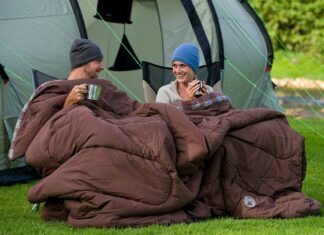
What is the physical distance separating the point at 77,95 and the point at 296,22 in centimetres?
1871

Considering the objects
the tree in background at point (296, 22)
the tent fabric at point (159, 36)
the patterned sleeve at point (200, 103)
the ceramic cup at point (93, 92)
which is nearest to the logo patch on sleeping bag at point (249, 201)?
the patterned sleeve at point (200, 103)

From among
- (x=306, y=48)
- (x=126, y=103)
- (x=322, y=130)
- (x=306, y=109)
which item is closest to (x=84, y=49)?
(x=126, y=103)

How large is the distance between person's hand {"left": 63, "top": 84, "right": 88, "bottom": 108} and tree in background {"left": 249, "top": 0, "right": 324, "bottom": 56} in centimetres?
1792

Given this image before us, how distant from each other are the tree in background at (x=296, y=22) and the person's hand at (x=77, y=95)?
17.9 m

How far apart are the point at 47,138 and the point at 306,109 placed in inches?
404

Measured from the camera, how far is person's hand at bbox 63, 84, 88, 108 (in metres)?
4.87

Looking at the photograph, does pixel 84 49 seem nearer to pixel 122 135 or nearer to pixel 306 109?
pixel 122 135

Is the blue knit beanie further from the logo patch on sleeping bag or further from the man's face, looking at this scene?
the logo patch on sleeping bag

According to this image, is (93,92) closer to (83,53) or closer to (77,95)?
(77,95)

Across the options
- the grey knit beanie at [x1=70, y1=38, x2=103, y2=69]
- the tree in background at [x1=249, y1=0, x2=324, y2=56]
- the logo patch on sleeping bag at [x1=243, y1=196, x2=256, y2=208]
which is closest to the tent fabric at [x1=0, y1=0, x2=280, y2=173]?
the grey knit beanie at [x1=70, y1=38, x2=103, y2=69]

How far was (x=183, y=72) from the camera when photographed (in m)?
5.67

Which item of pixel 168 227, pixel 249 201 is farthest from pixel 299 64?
pixel 168 227

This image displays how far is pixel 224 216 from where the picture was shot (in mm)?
4949

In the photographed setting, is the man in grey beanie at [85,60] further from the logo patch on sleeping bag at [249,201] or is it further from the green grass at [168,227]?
the logo patch on sleeping bag at [249,201]
